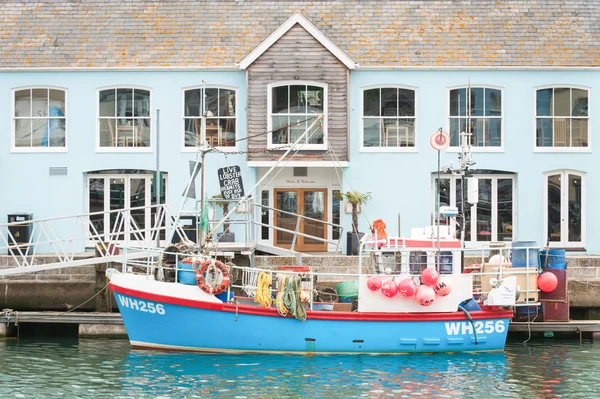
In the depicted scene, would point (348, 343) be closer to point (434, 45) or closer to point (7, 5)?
point (434, 45)

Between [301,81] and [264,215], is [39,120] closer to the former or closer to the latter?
[264,215]

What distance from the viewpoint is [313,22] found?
102ft

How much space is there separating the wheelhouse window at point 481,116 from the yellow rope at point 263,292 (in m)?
10.2

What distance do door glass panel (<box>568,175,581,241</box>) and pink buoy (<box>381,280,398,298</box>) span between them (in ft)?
32.3

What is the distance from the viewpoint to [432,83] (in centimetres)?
2981

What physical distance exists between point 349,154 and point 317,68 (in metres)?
2.43

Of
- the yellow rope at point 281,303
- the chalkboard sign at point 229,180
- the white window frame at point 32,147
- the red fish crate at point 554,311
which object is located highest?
the white window frame at point 32,147

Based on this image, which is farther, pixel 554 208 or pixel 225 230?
pixel 554 208

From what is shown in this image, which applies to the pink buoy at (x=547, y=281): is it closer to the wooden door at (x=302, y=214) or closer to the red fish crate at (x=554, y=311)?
the red fish crate at (x=554, y=311)

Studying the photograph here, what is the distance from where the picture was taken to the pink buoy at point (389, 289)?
21297 millimetres

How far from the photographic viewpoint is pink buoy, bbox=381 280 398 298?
21.3 metres

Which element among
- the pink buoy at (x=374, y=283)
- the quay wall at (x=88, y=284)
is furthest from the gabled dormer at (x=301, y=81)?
the pink buoy at (x=374, y=283)

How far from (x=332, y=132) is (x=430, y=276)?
29.2 ft

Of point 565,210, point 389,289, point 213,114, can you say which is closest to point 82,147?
point 213,114
